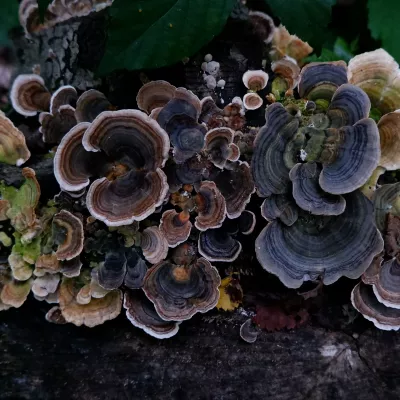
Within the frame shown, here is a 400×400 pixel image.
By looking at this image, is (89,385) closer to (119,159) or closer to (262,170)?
(119,159)

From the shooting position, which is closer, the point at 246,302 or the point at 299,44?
the point at 246,302

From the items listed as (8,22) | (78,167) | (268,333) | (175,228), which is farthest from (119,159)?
(8,22)

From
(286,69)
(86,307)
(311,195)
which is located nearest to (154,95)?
(286,69)

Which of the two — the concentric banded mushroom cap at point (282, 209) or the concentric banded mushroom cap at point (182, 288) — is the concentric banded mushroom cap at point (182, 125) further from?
the concentric banded mushroom cap at point (182, 288)

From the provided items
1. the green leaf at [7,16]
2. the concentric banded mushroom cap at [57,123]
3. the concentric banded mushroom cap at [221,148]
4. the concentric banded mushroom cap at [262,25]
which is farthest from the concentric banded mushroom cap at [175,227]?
the green leaf at [7,16]

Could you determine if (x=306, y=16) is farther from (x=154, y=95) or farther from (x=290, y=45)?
(x=290, y=45)
